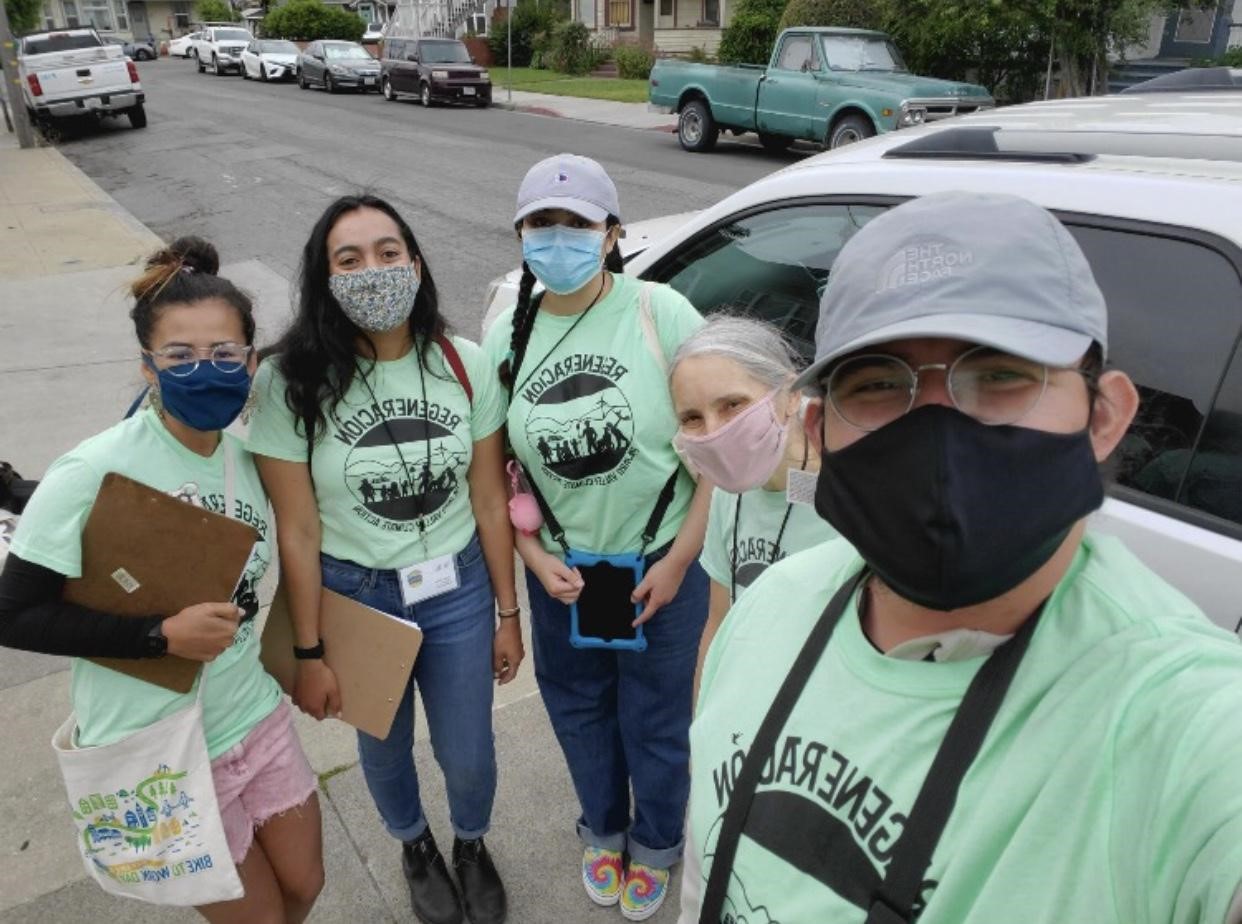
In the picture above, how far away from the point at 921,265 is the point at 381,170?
1513 centimetres

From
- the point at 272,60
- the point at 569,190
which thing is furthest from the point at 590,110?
the point at 569,190

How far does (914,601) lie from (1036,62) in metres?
19.0

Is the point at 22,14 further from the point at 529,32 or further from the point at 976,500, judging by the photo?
the point at 976,500

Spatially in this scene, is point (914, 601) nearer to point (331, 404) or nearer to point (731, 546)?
point (731, 546)

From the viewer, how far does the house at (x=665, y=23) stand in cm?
3020

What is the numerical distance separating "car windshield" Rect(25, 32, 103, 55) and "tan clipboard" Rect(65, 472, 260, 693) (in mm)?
22578

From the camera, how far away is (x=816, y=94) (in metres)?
13.3

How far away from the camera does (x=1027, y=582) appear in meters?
0.96

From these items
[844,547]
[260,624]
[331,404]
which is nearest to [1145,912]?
[844,547]

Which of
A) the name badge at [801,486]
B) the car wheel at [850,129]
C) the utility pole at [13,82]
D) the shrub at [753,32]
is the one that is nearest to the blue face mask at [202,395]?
the name badge at [801,486]

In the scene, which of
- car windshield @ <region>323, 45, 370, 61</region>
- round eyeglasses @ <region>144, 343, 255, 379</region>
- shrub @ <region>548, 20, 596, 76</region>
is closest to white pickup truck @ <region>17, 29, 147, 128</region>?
car windshield @ <region>323, 45, 370, 61</region>

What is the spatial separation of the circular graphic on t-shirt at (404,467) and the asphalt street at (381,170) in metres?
4.60

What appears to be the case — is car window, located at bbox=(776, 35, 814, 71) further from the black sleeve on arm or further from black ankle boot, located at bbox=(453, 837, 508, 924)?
the black sleeve on arm

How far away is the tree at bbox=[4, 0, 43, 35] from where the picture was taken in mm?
32487
